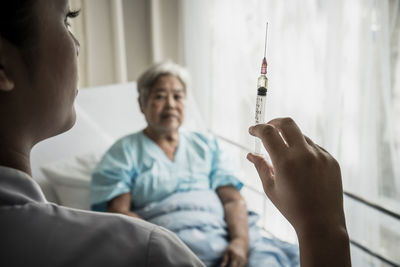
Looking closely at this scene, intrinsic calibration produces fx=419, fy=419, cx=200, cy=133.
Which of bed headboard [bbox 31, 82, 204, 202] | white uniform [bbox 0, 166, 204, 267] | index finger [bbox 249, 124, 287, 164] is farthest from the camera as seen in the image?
bed headboard [bbox 31, 82, 204, 202]

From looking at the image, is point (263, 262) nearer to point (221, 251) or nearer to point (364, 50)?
point (221, 251)

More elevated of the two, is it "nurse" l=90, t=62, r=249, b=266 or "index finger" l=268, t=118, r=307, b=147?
"index finger" l=268, t=118, r=307, b=147

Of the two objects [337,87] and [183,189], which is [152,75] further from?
[337,87]

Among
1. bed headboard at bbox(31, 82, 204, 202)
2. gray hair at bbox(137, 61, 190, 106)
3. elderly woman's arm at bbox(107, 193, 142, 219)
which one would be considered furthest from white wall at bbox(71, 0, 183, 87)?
elderly woman's arm at bbox(107, 193, 142, 219)

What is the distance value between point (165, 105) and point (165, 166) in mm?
273

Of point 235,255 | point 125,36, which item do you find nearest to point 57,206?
point 235,255

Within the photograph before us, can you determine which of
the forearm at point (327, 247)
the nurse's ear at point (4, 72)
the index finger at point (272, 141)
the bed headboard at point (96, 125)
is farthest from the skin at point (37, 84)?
the bed headboard at point (96, 125)

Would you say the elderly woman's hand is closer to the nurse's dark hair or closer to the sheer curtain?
the sheer curtain

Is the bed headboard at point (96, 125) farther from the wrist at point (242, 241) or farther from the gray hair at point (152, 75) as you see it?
the wrist at point (242, 241)

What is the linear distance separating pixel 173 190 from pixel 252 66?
714 millimetres

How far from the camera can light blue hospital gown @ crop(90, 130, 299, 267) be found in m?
1.55

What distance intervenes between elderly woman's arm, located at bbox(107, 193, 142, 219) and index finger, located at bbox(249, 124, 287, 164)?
111cm

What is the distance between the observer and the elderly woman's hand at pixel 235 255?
1.54 metres

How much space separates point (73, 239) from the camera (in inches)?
19.4
